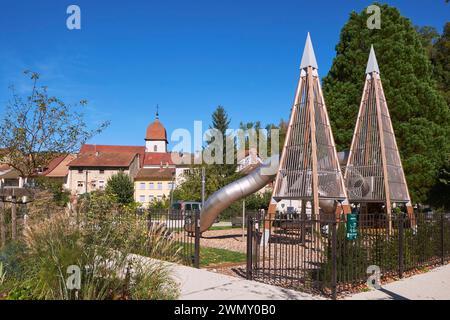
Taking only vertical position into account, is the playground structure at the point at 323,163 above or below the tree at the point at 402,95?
below

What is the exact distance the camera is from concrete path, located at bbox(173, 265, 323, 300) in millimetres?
7430

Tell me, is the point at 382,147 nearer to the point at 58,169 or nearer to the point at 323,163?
the point at 323,163

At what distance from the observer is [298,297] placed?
295 inches

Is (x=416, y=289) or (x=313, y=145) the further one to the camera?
(x=313, y=145)

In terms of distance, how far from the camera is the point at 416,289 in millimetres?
8516

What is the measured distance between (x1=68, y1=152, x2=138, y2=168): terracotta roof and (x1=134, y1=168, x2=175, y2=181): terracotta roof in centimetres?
249

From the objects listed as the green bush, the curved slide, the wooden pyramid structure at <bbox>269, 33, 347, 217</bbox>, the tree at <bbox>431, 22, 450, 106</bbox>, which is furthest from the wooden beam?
the tree at <bbox>431, 22, 450, 106</bbox>

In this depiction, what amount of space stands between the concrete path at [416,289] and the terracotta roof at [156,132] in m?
83.0

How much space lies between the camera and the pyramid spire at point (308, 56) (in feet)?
52.6

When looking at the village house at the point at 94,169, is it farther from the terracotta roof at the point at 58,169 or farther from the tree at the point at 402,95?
the tree at the point at 402,95

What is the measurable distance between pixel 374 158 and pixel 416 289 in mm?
10207

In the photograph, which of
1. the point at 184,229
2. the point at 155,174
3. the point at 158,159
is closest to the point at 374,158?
the point at 184,229

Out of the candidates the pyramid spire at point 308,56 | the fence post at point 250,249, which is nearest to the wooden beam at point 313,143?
the pyramid spire at point 308,56

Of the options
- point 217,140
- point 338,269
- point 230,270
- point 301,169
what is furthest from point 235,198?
point 217,140
